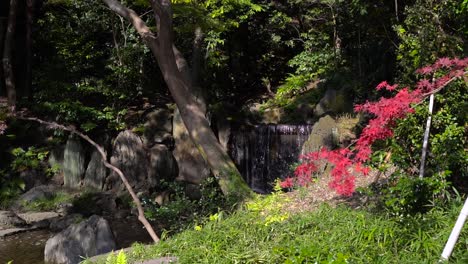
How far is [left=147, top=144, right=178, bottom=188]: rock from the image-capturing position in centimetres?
1369

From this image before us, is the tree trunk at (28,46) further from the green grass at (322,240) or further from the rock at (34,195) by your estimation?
the green grass at (322,240)

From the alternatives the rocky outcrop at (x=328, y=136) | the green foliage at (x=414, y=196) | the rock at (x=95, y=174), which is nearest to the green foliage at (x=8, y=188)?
the rock at (x=95, y=174)

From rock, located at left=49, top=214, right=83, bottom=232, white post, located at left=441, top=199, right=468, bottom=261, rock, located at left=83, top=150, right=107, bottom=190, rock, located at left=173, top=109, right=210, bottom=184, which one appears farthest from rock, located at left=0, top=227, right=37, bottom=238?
white post, located at left=441, top=199, right=468, bottom=261

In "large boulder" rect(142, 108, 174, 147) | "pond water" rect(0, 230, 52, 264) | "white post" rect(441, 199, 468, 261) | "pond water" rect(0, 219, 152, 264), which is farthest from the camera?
"large boulder" rect(142, 108, 174, 147)

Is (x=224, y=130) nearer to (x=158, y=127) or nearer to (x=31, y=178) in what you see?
(x=158, y=127)

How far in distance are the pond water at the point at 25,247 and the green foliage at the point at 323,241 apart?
4.16m

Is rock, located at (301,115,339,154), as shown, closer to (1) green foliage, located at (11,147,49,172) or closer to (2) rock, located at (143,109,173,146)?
(2) rock, located at (143,109,173,146)

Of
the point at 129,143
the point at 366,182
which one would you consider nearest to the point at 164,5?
the point at 366,182

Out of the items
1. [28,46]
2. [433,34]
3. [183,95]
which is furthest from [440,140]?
[28,46]

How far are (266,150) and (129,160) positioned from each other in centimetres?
428

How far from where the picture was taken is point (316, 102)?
Result: 1455 cm

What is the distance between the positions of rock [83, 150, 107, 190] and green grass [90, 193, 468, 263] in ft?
27.4

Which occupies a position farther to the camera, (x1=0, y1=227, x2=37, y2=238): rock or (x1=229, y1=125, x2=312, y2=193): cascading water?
(x1=229, y1=125, x2=312, y2=193): cascading water

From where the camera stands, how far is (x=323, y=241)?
4.58 meters
